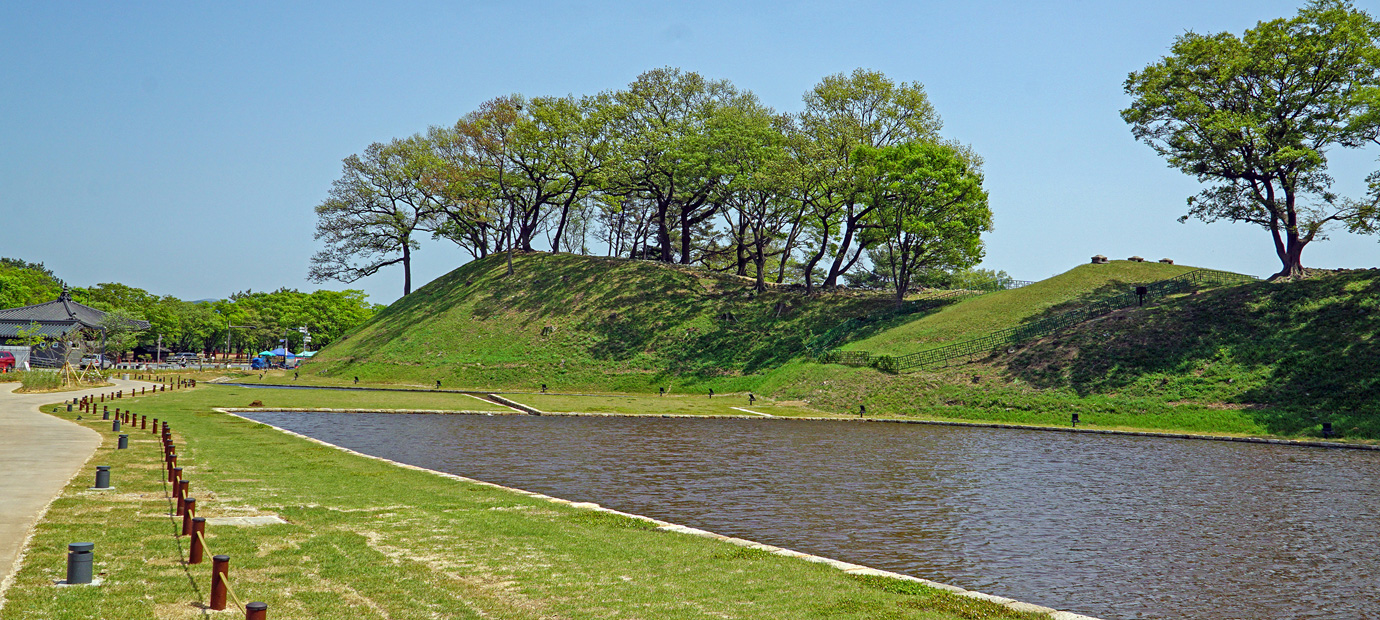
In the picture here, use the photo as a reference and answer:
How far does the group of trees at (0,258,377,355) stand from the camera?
126 metres

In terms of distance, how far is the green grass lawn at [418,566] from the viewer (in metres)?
9.92

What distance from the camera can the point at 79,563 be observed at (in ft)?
32.6

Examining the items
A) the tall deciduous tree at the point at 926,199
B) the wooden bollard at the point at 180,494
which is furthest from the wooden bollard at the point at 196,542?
the tall deciduous tree at the point at 926,199

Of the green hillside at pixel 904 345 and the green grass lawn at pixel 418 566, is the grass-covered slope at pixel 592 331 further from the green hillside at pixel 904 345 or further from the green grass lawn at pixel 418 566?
the green grass lawn at pixel 418 566

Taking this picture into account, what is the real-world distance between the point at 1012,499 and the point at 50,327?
94.5m

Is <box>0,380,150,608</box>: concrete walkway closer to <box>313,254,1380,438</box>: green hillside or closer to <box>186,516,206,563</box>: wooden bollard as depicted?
<box>186,516,206,563</box>: wooden bollard

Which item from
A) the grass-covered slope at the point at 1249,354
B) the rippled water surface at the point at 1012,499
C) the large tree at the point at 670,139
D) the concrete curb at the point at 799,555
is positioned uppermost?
the large tree at the point at 670,139

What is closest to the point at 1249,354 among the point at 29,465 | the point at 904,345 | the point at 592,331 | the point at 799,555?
the point at 904,345

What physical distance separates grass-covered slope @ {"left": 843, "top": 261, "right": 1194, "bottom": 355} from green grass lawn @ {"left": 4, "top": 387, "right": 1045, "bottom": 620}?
47157 millimetres

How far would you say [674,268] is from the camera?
283 feet

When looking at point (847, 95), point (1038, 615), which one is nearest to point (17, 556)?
point (1038, 615)

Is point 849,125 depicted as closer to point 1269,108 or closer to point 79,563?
point 1269,108

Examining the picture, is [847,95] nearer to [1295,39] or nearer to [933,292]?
[933,292]

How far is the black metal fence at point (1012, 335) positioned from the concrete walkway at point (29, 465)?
44844 millimetres
